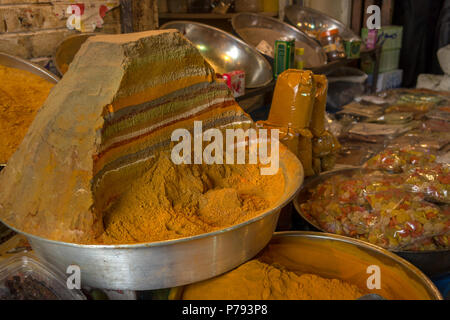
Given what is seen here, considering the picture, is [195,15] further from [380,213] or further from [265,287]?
[265,287]

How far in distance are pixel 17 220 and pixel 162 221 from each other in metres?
0.23

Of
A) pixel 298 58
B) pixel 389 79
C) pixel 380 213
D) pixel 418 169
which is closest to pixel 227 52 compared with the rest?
pixel 298 58

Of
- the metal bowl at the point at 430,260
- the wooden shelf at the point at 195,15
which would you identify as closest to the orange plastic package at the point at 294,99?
the metal bowl at the point at 430,260

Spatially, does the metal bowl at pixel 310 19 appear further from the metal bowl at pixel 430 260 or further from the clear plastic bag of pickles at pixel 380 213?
the metal bowl at pixel 430 260

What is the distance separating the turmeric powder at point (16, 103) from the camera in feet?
3.43

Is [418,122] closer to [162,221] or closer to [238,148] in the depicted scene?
[238,148]

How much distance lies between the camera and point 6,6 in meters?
1.42

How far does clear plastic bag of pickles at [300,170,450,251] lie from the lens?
114cm

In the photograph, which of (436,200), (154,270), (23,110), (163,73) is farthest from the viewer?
(436,200)

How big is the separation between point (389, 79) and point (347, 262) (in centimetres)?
313

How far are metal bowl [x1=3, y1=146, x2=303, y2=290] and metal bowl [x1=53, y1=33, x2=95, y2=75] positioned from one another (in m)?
0.97

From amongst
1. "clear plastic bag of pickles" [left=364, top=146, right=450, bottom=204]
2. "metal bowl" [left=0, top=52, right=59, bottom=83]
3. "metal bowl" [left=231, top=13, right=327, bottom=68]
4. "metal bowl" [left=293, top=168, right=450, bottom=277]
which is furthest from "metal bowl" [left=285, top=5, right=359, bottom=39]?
"metal bowl" [left=293, top=168, right=450, bottom=277]

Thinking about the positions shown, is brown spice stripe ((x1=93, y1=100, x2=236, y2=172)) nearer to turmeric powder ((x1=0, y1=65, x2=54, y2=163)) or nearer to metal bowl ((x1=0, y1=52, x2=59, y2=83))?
turmeric powder ((x1=0, y1=65, x2=54, y2=163))
